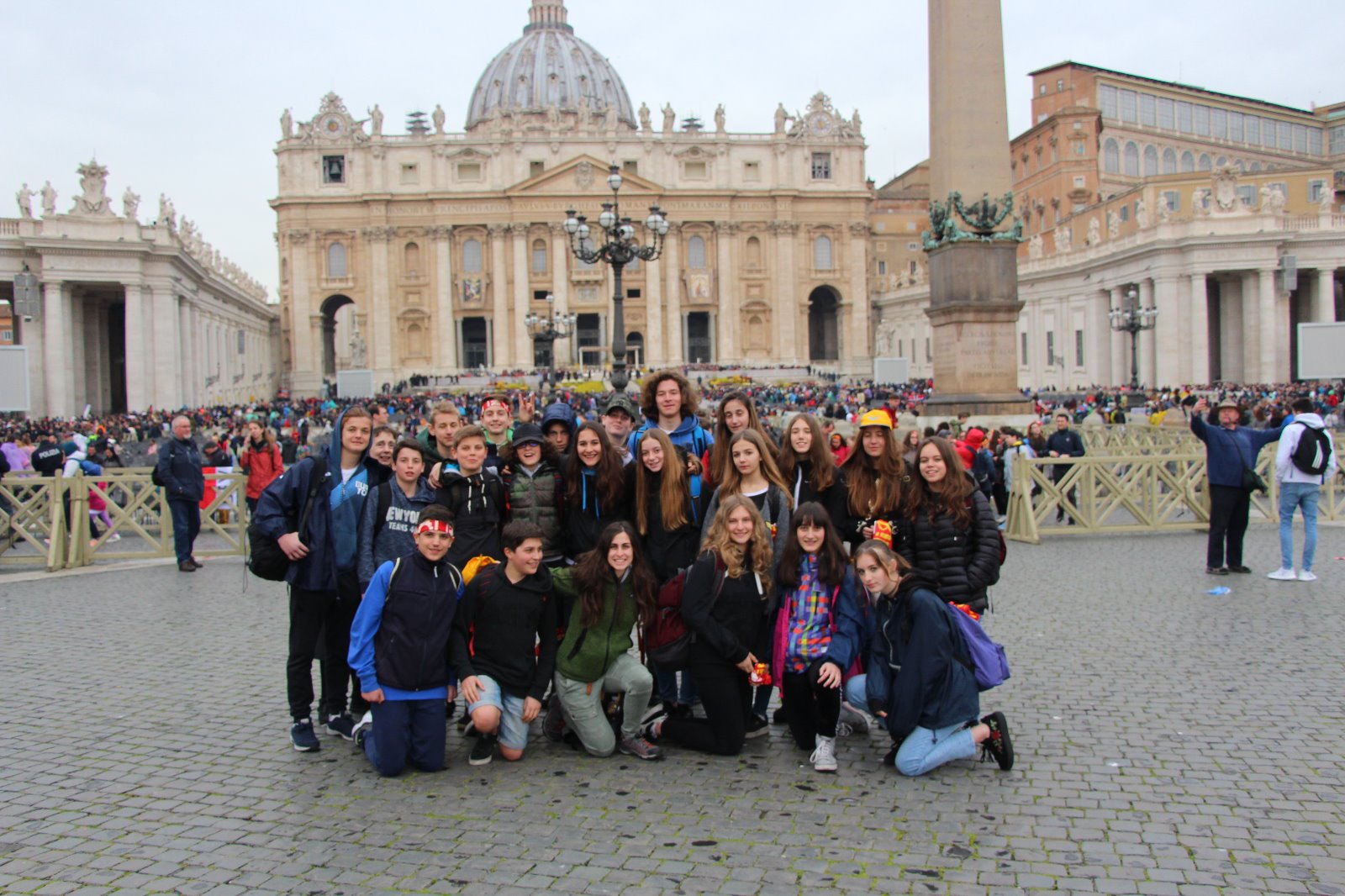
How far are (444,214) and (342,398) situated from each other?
29.6 m

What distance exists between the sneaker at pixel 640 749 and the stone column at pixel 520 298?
218 ft

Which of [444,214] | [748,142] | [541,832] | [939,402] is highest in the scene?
[748,142]

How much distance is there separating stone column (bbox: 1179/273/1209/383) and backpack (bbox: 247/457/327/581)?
39.2m

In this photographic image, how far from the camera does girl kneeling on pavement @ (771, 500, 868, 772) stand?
18.4 ft

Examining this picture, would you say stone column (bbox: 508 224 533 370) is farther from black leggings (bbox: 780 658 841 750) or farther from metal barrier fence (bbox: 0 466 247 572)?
black leggings (bbox: 780 658 841 750)

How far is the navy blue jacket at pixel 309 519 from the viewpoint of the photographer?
5871mm

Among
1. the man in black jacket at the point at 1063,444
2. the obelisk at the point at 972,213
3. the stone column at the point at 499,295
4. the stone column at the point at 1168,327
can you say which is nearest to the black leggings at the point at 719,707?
the man in black jacket at the point at 1063,444

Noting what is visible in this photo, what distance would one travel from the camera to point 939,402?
56.7 feet

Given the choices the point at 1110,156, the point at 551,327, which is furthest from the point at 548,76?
the point at 551,327

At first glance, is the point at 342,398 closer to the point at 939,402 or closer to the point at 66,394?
the point at 66,394

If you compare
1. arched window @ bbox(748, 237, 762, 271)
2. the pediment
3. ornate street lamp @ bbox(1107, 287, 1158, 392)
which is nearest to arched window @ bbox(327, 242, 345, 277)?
the pediment

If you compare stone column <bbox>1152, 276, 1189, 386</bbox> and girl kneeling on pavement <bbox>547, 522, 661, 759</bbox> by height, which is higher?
stone column <bbox>1152, 276, 1189, 386</bbox>

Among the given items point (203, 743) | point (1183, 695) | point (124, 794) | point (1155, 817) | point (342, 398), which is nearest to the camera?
point (1155, 817)

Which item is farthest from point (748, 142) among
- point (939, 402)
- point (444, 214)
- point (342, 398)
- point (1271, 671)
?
point (1271, 671)
